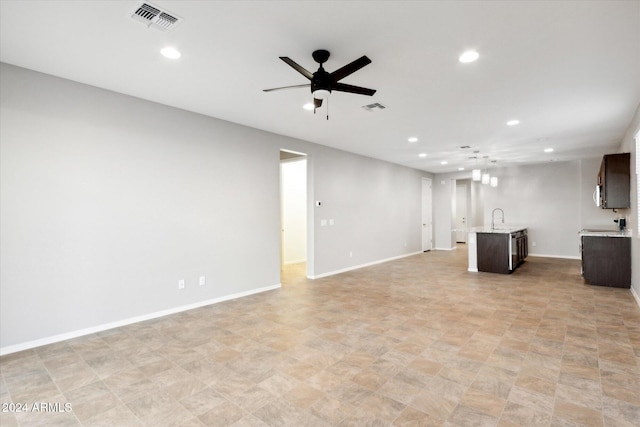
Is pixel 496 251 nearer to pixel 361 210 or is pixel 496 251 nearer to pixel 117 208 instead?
pixel 361 210

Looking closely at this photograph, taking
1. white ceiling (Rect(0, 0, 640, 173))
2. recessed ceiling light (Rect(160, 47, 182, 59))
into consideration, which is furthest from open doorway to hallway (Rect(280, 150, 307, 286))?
recessed ceiling light (Rect(160, 47, 182, 59))

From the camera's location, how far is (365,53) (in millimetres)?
2887

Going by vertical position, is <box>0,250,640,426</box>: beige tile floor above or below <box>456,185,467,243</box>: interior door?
below

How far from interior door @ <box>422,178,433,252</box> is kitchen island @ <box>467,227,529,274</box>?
362cm

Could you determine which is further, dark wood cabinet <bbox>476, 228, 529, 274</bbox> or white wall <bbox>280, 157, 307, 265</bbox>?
white wall <bbox>280, 157, 307, 265</bbox>

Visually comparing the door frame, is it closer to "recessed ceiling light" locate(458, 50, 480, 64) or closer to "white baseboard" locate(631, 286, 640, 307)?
"white baseboard" locate(631, 286, 640, 307)

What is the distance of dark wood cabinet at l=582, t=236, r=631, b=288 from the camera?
17.9 ft

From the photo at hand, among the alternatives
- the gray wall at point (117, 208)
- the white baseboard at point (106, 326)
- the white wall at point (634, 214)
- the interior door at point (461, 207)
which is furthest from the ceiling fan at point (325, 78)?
the interior door at point (461, 207)

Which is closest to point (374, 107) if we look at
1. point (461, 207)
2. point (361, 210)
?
point (361, 210)

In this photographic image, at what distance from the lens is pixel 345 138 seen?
6.16m

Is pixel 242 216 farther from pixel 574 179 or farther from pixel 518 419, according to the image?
pixel 574 179

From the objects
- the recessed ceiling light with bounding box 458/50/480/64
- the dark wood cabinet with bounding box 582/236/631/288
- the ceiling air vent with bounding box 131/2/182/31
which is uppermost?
the ceiling air vent with bounding box 131/2/182/31

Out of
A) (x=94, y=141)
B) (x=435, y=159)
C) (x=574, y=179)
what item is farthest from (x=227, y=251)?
(x=574, y=179)

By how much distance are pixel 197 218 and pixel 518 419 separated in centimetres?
423
